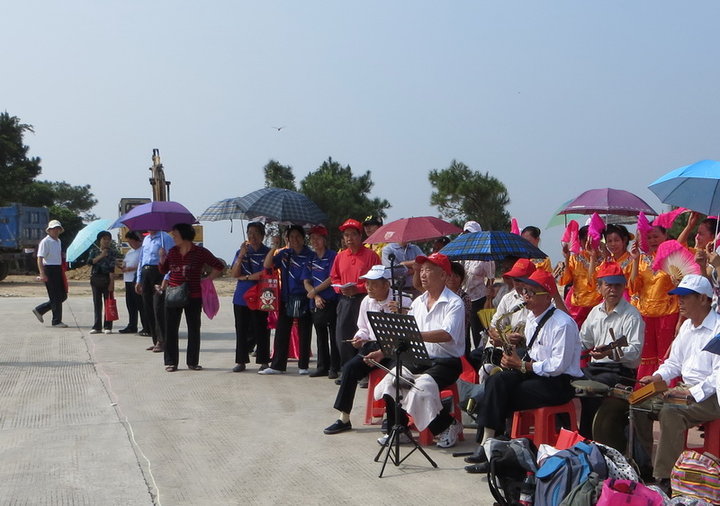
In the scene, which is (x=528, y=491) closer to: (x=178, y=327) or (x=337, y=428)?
(x=337, y=428)

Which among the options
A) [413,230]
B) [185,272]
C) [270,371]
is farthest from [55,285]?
[413,230]

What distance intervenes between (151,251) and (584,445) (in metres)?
8.90

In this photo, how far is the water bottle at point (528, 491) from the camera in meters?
4.70

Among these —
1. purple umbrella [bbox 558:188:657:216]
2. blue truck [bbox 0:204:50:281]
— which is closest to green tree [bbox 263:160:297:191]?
blue truck [bbox 0:204:50:281]

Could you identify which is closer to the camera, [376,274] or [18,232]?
[376,274]

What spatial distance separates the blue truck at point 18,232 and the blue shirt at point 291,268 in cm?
2291

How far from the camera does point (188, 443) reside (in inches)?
270

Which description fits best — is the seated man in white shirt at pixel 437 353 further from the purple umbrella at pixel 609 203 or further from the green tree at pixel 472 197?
the green tree at pixel 472 197

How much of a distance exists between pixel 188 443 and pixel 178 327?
3.59m

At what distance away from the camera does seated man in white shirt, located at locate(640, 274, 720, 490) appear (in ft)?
17.4

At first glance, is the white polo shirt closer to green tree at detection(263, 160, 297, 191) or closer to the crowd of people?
the crowd of people

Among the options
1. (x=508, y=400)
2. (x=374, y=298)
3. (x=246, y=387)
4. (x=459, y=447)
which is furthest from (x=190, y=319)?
(x=508, y=400)

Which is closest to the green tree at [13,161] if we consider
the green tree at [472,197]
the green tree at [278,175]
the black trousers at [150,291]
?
the green tree at [278,175]

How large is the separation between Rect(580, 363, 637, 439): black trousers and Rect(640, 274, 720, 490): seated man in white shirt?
518 millimetres
